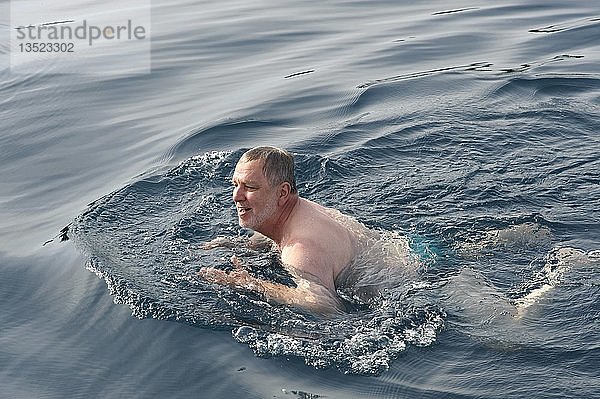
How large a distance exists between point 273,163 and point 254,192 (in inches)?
9.5

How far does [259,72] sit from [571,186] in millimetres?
5671

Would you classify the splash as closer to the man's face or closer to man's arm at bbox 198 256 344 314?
man's arm at bbox 198 256 344 314

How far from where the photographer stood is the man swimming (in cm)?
636

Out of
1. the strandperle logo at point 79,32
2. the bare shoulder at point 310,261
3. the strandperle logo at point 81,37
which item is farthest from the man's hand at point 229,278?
the strandperle logo at point 79,32

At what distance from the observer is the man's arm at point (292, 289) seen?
621cm

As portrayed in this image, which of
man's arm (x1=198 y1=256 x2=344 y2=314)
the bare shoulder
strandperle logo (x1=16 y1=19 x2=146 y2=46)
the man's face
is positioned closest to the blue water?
man's arm (x1=198 y1=256 x2=344 y2=314)

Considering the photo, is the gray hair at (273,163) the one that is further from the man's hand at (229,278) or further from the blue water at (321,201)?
the blue water at (321,201)

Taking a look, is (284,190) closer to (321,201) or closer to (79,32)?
(321,201)

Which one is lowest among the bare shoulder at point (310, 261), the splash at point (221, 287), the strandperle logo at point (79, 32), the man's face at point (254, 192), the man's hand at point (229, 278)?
the splash at point (221, 287)

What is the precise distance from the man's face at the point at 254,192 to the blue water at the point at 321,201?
637 mm

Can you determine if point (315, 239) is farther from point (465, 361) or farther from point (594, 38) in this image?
point (594, 38)

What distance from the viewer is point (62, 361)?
6000 millimetres

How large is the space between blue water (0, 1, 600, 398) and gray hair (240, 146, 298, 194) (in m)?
0.88

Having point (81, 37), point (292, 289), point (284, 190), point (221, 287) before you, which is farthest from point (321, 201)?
point (81, 37)
